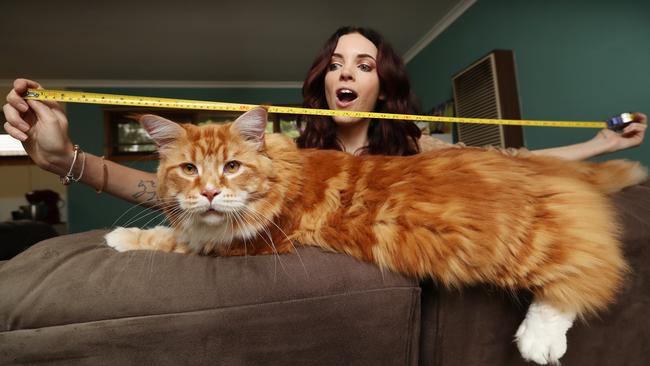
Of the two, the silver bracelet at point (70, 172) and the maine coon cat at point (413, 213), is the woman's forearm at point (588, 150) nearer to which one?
the maine coon cat at point (413, 213)

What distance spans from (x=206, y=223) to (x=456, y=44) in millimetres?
4007

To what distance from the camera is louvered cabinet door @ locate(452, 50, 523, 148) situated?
314 cm

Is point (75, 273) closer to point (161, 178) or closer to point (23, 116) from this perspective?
point (161, 178)

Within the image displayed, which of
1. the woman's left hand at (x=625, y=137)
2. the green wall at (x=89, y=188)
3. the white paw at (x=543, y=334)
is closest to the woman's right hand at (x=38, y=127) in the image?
the white paw at (x=543, y=334)

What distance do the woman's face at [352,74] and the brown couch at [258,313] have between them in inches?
41.1

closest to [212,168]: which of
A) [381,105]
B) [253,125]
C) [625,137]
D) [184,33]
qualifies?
[253,125]

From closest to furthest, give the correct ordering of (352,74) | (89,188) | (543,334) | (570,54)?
1. (543,334)
2. (352,74)
3. (570,54)
4. (89,188)

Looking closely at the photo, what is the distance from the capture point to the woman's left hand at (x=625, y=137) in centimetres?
179

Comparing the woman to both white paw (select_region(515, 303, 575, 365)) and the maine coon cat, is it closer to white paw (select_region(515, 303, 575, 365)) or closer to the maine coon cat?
the maine coon cat

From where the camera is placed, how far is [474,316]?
2.63ft

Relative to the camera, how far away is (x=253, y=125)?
102 cm

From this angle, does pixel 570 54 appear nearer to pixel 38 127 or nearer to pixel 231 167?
pixel 231 167

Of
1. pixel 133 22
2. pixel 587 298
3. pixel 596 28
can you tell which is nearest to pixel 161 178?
pixel 587 298

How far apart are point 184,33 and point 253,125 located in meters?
4.04
